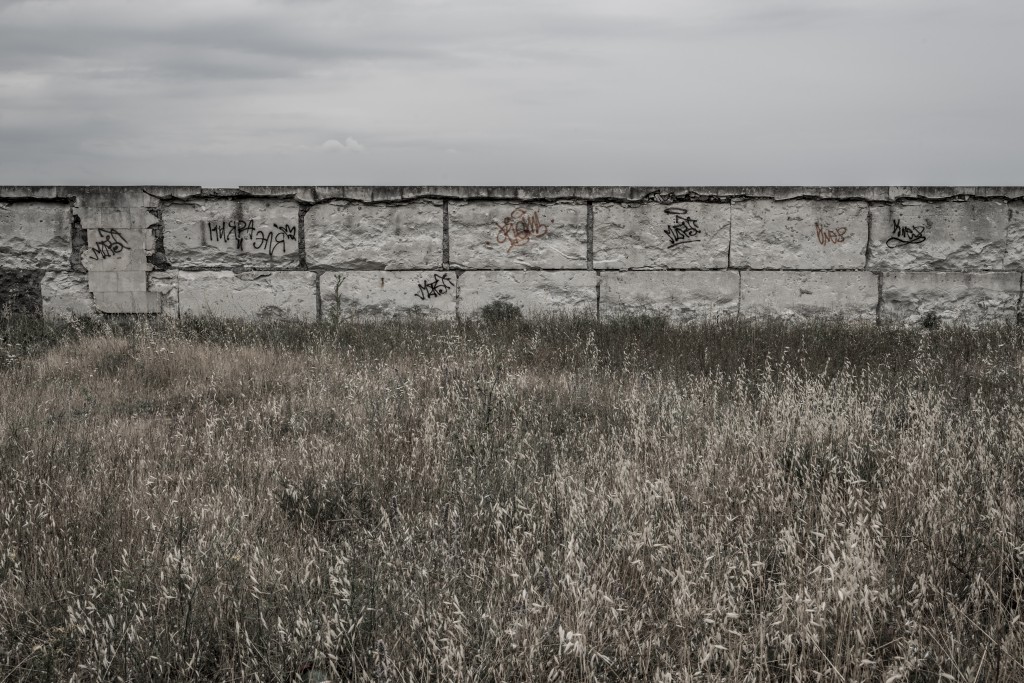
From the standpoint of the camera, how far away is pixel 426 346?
278 inches

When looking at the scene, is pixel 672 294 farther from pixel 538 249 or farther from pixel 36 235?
pixel 36 235

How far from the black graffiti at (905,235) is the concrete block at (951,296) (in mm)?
297

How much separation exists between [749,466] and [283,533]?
2.02 metres

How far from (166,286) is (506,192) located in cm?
353

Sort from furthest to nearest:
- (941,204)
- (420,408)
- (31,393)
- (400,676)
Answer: (941,204) → (31,393) → (420,408) → (400,676)

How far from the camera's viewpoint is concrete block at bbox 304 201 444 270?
28.6 ft

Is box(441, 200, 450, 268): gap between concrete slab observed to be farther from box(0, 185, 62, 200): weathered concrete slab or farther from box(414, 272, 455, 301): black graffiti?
box(0, 185, 62, 200): weathered concrete slab

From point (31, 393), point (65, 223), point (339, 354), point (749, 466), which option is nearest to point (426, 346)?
point (339, 354)

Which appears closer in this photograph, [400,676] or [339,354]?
[400,676]

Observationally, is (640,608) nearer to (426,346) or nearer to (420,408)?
(420,408)

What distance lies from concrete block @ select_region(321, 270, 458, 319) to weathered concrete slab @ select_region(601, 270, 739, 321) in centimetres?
158

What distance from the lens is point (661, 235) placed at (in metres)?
8.74

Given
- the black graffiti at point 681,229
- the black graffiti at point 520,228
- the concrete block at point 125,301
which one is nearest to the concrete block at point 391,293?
the black graffiti at point 520,228

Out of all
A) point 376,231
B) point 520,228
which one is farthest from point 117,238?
point 520,228
